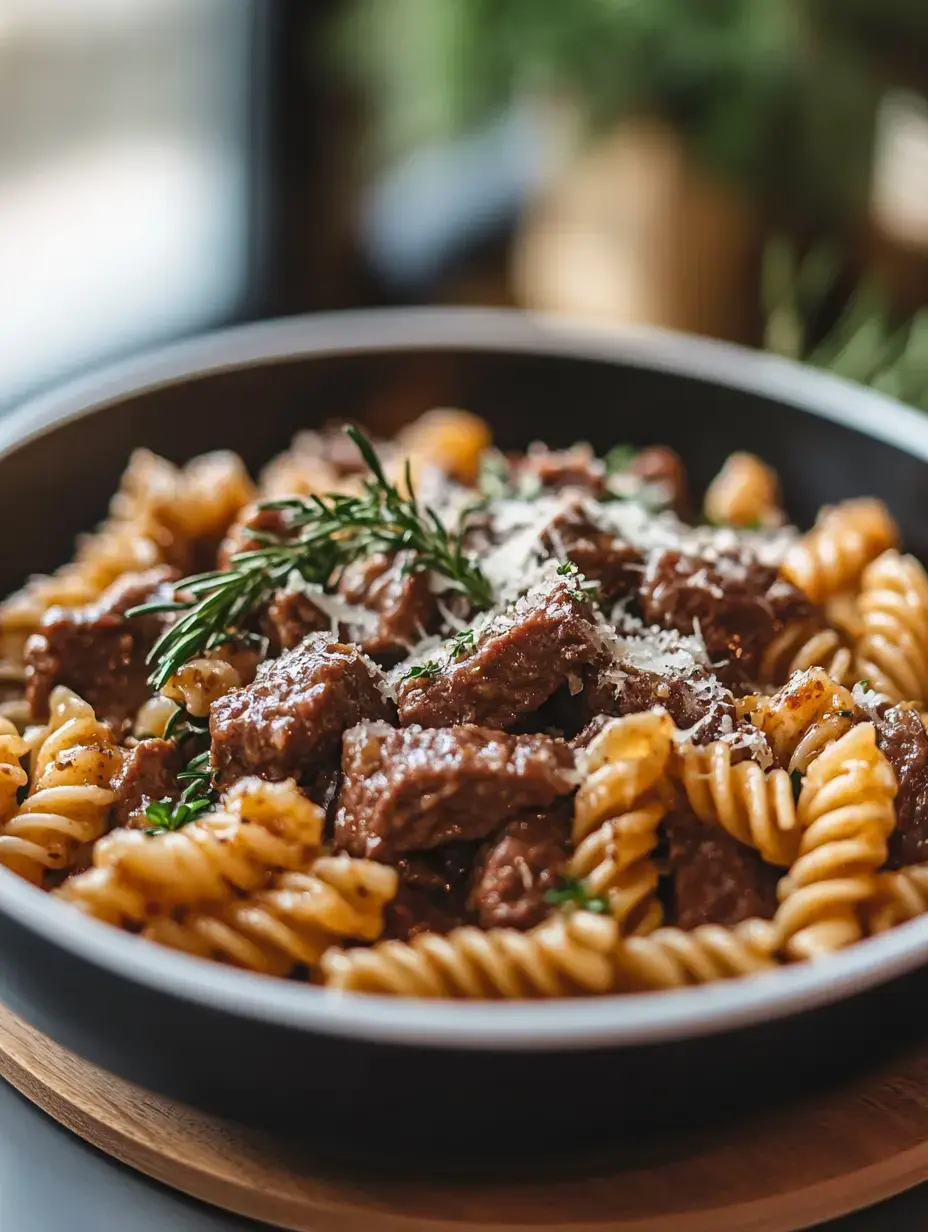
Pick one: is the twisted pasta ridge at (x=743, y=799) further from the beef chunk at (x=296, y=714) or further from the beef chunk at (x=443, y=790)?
the beef chunk at (x=296, y=714)

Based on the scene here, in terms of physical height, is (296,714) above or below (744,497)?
below

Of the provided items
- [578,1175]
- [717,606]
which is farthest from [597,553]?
[578,1175]

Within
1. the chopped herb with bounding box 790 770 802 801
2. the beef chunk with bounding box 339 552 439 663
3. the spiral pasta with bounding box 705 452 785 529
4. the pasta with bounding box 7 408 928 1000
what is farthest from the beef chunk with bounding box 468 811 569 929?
the spiral pasta with bounding box 705 452 785 529

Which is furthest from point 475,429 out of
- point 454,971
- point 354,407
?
point 454,971

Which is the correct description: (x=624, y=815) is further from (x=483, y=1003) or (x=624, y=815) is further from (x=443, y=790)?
(x=483, y=1003)

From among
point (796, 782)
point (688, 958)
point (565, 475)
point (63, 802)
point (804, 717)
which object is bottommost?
point (688, 958)

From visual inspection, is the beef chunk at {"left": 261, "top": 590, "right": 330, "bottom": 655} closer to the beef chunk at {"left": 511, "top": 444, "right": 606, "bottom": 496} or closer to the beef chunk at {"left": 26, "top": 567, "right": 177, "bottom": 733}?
the beef chunk at {"left": 26, "top": 567, "right": 177, "bottom": 733}

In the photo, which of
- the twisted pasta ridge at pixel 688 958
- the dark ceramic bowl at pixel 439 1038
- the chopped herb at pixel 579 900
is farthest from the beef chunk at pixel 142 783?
the twisted pasta ridge at pixel 688 958
